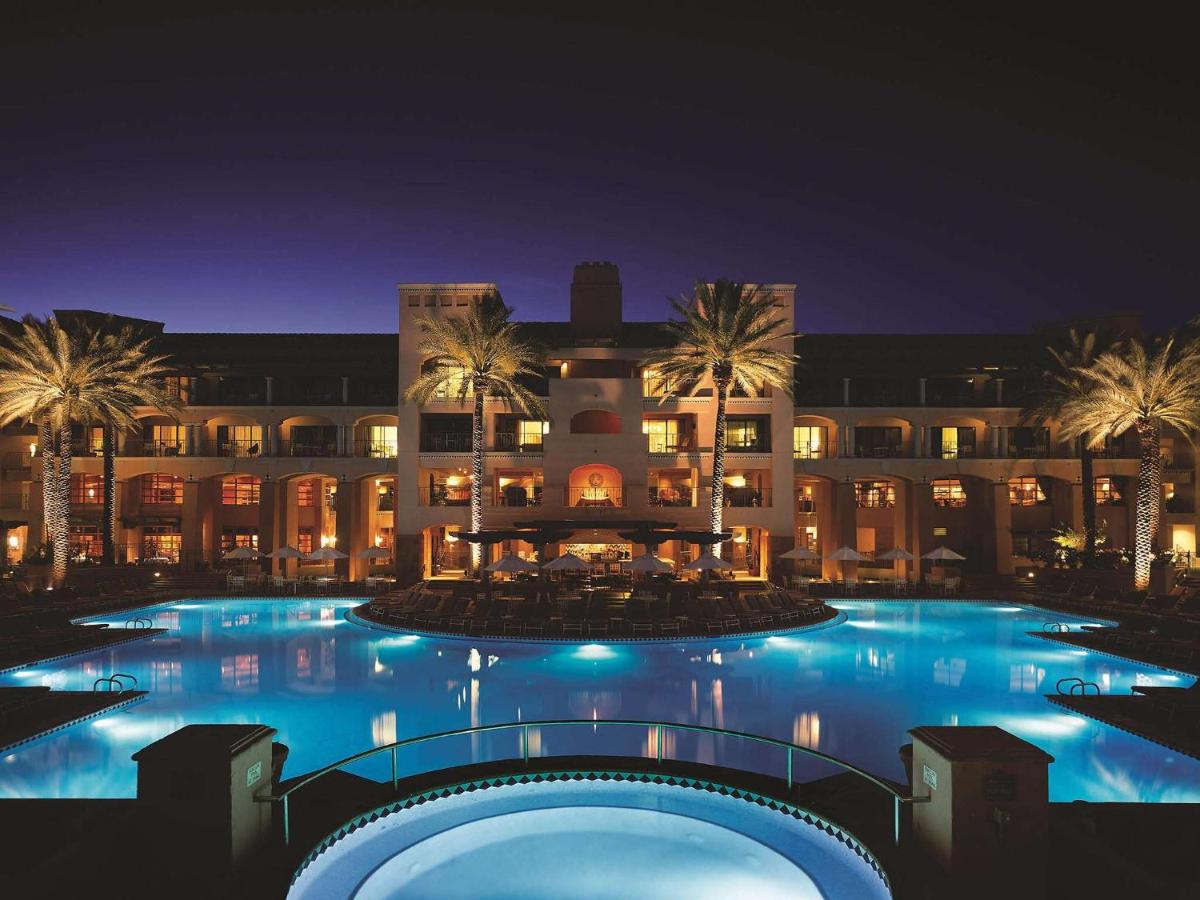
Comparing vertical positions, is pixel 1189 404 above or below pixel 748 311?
below

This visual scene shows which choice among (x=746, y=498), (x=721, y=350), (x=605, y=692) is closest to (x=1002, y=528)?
(x=746, y=498)

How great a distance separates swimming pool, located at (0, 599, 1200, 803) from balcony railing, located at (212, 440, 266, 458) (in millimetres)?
14587

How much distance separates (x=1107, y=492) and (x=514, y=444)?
33.6 metres

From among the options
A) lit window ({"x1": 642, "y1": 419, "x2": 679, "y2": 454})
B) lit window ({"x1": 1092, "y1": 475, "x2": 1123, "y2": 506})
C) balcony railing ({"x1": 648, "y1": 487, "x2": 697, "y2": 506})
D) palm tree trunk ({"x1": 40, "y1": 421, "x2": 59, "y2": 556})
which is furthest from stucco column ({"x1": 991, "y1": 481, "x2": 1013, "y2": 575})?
palm tree trunk ({"x1": 40, "y1": 421, "x2": 59, "y2": 556})

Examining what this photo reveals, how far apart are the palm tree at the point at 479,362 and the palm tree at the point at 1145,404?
23997 millimetres

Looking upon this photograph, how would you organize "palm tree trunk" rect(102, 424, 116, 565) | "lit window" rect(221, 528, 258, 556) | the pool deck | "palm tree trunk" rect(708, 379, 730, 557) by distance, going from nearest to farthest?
the pool deck < "palm tree trunk" rect(708, 379, 730, 557) < "palm tree trunk" rect(102, 424, 116, 565) < "lit window" rect(221, 528, 258, 556)

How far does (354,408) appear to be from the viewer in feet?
131

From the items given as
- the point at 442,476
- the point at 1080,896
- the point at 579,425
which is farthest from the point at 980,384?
the point at 1080,896

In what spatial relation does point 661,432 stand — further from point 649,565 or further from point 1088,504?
point 1088,504

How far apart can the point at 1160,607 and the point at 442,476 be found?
104 feet

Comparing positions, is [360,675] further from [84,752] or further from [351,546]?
[351,546]

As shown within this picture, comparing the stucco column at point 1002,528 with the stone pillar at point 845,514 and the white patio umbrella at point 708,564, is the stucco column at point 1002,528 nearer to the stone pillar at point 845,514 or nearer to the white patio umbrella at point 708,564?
the stone pillar at point 845,514

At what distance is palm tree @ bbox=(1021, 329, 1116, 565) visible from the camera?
35344 mm

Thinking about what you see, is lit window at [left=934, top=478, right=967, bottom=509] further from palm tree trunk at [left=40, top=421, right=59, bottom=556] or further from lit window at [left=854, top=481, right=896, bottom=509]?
palm tree trunk at [left=40, top=421, right=59, bottom=556]
